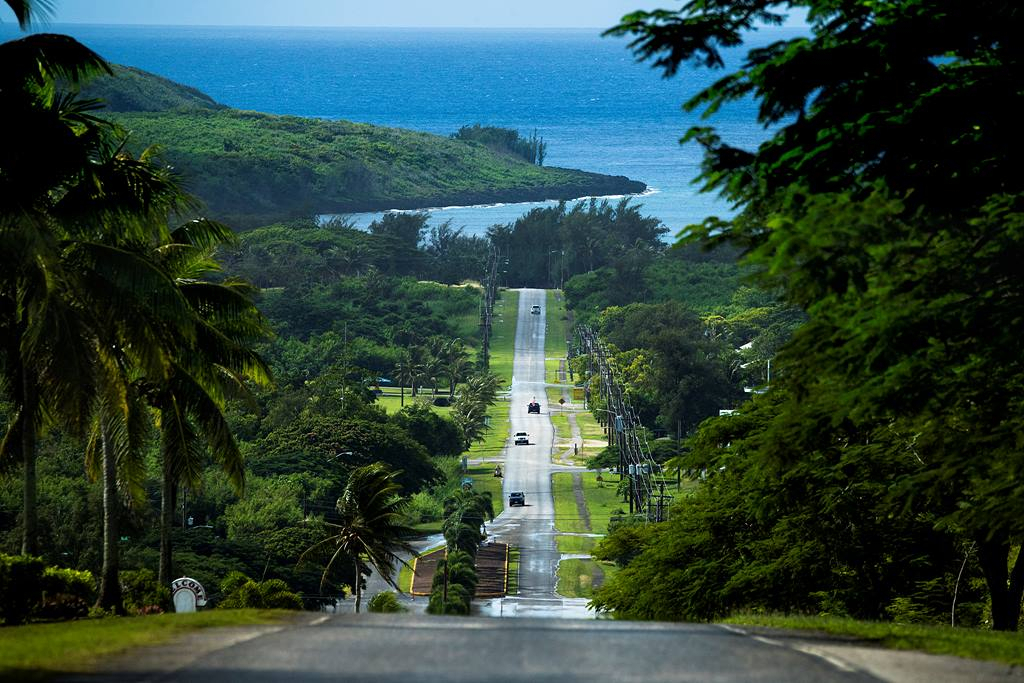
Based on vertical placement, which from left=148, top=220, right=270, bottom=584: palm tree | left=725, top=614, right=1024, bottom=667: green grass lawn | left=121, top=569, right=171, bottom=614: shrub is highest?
left=148, top=220, right=270, bottom=584: palm tree

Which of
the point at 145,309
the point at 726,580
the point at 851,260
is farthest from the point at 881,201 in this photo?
the point at 726,580

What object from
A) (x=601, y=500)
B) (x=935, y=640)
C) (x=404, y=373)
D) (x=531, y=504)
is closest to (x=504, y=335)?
(x=404, y=373)

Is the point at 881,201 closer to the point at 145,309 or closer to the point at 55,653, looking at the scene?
the point at 55,653

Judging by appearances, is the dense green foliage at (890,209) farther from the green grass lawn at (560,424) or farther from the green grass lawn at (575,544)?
the green grass lawn at (560,424)

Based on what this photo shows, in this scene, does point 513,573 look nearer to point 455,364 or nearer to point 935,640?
point 935,640

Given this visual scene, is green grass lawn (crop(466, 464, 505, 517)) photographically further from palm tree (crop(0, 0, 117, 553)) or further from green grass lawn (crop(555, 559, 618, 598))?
palm tree (crop(0, 0, 117, 553))

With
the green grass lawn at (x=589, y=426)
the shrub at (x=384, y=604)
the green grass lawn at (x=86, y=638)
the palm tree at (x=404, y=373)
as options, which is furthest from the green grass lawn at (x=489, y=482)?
the green grass lawn at (x=86, y=638)


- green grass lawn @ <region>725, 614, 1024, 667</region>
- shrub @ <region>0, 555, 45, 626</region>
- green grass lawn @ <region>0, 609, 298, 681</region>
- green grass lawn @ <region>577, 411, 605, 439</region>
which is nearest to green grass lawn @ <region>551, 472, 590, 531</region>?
green grass lawn @ <region>577, 411, 605, 439</region>
